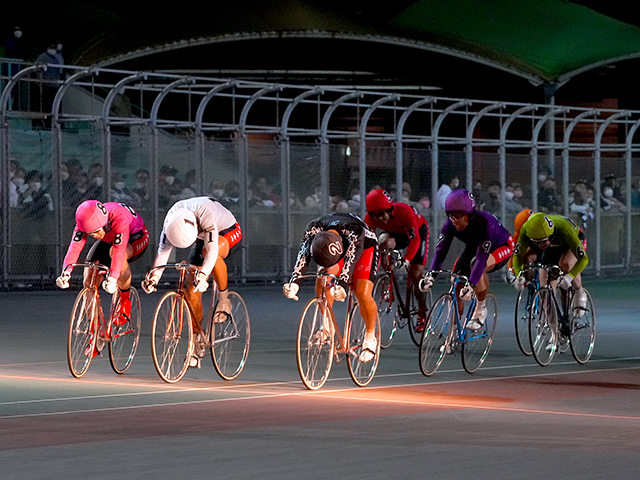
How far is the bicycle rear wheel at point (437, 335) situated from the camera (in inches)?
407

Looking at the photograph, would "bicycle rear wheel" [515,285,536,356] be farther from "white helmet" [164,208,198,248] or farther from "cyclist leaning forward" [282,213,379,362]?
"white helmet" [164,208,198,248]

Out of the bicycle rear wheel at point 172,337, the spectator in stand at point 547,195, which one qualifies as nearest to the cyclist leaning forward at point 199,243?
the bicycle rear wheel at point 172,337

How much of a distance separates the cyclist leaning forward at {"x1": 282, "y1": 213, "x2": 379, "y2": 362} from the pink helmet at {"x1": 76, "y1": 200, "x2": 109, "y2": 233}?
1.81 meters

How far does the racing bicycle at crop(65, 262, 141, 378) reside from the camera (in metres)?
10.3

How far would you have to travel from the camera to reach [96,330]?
1045 centimetres

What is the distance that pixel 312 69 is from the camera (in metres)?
36.7

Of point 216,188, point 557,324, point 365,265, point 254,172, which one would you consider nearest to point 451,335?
point 365,265

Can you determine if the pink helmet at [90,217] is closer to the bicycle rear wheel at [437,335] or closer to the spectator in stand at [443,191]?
the bicycle rear wheel at [437,335]

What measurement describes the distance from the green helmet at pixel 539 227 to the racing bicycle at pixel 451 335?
1.17m

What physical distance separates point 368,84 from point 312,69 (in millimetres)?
1858

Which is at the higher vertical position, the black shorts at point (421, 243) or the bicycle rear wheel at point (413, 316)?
the black shorts at point (421, 243)

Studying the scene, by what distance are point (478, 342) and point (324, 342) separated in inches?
83.1

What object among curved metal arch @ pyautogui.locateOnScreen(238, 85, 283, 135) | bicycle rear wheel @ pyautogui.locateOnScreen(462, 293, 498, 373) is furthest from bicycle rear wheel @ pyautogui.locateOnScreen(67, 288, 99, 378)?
curved metal arch @ pyautogui.locateOnScreen(238, 85, 283, 135)

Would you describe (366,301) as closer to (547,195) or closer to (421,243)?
(421,243)
